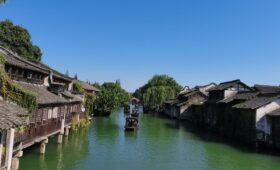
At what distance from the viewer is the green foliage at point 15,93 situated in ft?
61.7

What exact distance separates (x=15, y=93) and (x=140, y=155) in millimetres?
13303

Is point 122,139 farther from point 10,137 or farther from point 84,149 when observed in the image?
point 10,137

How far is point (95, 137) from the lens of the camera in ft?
125

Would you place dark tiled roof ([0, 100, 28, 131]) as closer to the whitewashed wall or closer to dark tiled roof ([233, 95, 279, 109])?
dark tiled roof ([233, 95, 279, 109])

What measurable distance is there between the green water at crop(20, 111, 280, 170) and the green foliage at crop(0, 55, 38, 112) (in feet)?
15.6

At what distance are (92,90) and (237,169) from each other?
4703 centimetres

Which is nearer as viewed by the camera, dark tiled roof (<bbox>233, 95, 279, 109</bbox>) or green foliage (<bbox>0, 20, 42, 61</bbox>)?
dark tiled roof (<bbox>233, 95, 279, 109</bbox>)

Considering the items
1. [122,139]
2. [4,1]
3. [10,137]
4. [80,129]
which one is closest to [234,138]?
[122,139]

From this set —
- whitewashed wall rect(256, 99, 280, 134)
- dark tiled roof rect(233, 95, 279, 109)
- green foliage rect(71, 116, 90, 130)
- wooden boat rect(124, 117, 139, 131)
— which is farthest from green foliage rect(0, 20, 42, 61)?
whitewashed wall rect(256, 99, 280, 134)

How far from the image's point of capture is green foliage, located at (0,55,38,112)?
18797mm

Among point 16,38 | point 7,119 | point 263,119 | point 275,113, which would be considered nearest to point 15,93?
point 7,119

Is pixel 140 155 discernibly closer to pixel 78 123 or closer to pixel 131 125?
pixel 78 123

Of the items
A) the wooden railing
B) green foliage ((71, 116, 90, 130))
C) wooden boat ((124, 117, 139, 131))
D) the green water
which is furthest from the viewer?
wooden boat ((124, 117, 139, 131))

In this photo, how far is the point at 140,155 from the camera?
2892cm
